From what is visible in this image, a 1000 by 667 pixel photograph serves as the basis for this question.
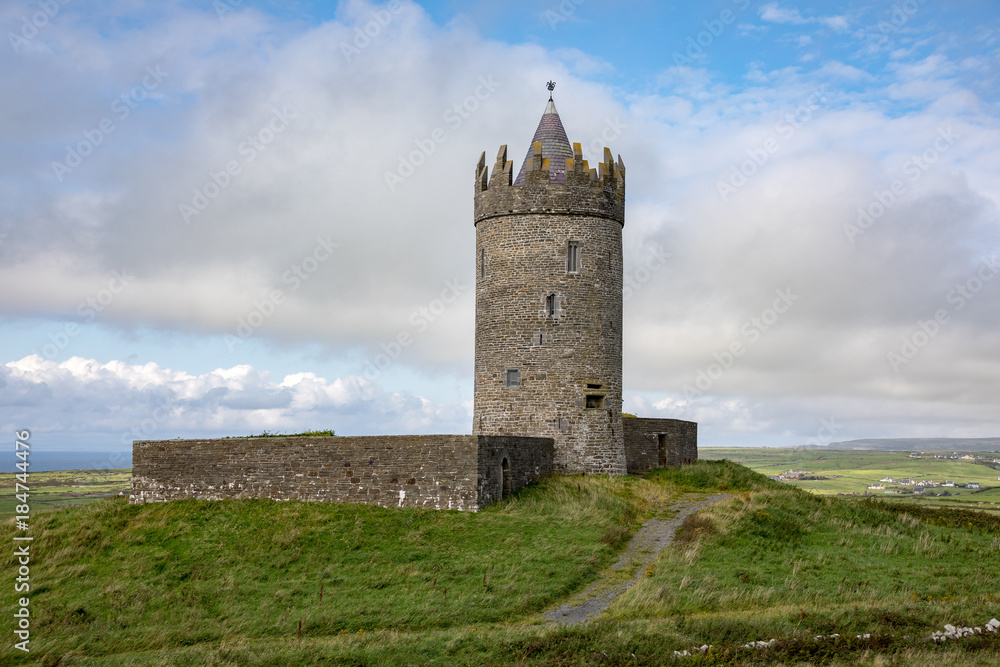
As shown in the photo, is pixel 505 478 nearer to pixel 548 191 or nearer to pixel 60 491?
pixel 548 191

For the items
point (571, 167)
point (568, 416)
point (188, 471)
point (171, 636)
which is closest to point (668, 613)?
point (171, 636)

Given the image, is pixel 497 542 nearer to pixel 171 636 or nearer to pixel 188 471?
pixel 171 636

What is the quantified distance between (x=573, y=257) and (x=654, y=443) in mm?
8973

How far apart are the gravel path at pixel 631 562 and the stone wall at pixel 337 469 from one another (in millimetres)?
4360

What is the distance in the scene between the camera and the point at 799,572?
61.5 ft

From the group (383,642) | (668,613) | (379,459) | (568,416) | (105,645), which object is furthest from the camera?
(568,416)

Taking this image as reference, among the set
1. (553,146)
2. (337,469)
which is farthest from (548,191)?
(337,469)

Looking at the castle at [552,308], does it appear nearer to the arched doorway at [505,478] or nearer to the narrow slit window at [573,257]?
the narrow slit window at [573,257]

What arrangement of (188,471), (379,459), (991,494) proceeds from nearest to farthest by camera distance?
(379,459), (188,471), (991,494)

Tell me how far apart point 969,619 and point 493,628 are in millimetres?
9293

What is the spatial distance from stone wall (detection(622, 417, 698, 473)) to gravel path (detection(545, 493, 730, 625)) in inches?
178

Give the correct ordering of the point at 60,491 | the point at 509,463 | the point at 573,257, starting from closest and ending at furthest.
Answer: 1. the point at 509,463
2. the point at 573,257
3. the point at 60,491

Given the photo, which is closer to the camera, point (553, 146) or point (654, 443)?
point (553, 146)

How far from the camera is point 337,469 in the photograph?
22641 mm
